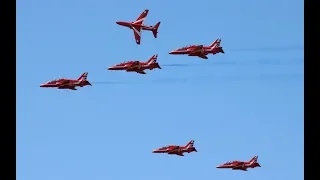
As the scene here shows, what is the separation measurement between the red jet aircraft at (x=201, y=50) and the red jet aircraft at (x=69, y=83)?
10.2 feet

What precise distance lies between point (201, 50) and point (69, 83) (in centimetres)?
439

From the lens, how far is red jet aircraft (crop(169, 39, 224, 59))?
91.0ft

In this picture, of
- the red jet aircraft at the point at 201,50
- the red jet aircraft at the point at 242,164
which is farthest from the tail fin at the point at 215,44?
the red jet aircraft at the point at 242,164

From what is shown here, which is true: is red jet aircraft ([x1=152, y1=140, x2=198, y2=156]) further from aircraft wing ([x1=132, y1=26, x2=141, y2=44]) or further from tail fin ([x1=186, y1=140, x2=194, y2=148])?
aircraft wing ([x1=132, y1=26, x2=141, y2=44])

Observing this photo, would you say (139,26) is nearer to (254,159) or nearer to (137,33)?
(137,33)

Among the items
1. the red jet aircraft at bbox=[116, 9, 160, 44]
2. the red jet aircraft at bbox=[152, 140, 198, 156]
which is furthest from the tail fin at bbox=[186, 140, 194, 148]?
the red jet aircraft at bbox=[116, 9, 160, 44]

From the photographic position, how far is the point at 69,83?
91.8 ft

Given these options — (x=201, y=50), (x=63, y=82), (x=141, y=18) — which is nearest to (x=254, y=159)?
(x=201, y=50)

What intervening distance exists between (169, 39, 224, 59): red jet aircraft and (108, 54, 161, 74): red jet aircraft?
1.16 meters
